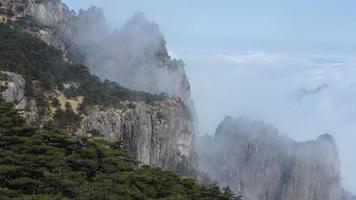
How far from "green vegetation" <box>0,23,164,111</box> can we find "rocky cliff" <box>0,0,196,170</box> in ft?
1.59

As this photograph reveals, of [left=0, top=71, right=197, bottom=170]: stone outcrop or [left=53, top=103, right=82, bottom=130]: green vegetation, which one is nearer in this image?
[left=0, top=71, right=197, bottom=170]: stone outcrop

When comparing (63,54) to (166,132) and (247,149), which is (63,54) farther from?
(247,149)

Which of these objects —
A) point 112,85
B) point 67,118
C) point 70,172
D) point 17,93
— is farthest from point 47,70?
point 70,172

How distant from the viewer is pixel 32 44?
10500 cm

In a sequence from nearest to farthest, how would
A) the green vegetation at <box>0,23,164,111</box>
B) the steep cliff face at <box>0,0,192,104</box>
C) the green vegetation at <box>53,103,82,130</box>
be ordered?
the green vegetation at <box>53,103,82,130</box>
the green vegetation at <box>0,23,164,111</box>
the steep cliff face at <box>0,0,192,104</box>

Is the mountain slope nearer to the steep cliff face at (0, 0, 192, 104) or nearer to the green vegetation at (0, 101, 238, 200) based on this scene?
the green vegetation at (0, 101, 238, 200)

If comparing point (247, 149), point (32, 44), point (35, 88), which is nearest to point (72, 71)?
point (32, 44)

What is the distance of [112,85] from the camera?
376ft

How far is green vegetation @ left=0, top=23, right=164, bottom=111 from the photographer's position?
9388 cm

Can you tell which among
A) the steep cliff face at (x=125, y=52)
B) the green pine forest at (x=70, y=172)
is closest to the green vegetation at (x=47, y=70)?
the green pine forest at (x=70, y=172)

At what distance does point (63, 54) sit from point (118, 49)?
48.1 meters

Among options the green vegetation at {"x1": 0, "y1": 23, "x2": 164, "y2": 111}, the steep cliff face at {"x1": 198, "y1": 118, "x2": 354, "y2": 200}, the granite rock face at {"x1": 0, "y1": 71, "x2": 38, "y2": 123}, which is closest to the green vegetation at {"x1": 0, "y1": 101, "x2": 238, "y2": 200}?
the granite rock face at {"x1": 0, "y1": 71, "x2": 38, "y2": 123}

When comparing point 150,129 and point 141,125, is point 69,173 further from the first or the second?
point 150,129

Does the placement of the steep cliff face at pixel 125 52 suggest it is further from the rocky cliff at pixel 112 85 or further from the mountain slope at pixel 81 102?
the mountain slope at pixel 81 102
